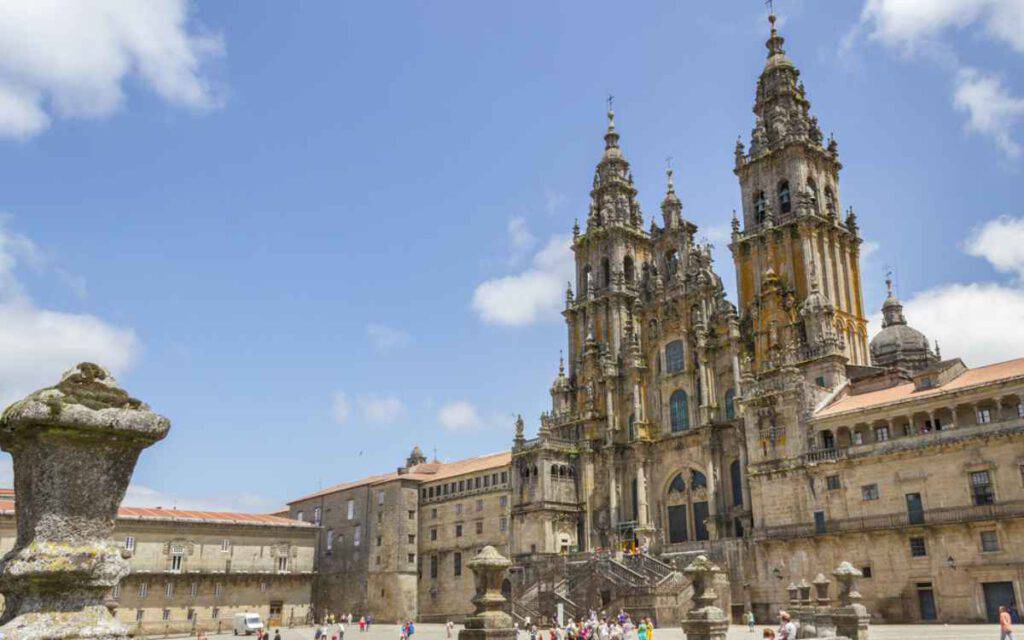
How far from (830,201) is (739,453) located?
67.5 ft

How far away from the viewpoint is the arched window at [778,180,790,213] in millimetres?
60822

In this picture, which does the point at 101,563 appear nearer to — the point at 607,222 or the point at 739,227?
the point at 739,227

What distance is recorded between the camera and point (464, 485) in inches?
2867

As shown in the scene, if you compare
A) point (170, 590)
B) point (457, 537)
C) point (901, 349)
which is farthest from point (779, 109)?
point (170, 590)

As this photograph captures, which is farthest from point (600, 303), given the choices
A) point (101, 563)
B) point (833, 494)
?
point (101, 563)

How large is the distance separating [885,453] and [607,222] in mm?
36216

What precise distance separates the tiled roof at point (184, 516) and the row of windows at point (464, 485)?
11.9m

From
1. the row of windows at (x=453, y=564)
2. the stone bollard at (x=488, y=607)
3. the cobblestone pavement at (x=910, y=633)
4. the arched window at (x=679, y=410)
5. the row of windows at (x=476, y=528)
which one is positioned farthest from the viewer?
the row of windows at (x=453, y=564)

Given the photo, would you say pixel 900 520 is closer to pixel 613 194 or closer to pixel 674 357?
pixel 674 357

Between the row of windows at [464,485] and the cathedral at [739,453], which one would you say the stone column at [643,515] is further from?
the row of windows at [464,485]

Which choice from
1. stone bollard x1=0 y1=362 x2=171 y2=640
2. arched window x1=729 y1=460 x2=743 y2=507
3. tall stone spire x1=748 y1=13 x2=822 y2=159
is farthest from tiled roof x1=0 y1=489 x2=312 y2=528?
stone bollard x1=0 y1=362 x2=171 y2=640

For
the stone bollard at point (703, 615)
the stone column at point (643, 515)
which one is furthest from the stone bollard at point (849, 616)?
the stone column at point (643, 515)

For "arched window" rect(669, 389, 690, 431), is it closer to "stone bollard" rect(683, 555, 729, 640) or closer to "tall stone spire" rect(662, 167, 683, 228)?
"tall stone spire" rect(662, 167, 683, 228)

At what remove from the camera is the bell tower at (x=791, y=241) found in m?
55.5
